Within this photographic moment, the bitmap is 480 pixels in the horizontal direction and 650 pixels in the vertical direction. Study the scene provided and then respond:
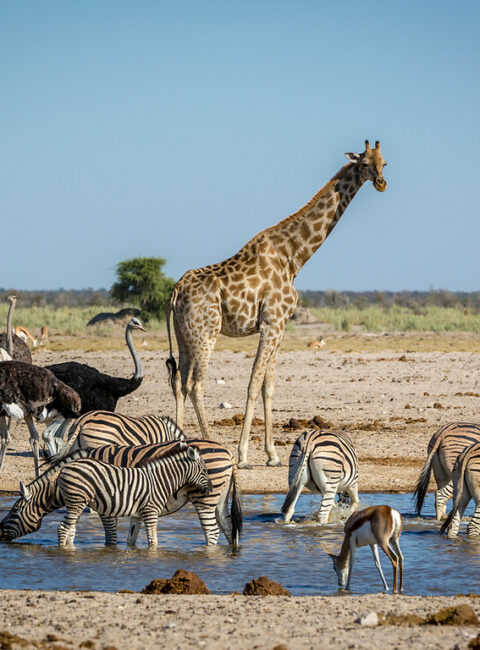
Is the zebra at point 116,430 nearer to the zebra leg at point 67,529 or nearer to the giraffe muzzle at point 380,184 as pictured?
the zebra leg at point 67,529

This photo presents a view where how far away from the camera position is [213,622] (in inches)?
231

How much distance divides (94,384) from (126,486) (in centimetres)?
392

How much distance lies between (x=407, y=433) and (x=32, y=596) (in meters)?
8.44

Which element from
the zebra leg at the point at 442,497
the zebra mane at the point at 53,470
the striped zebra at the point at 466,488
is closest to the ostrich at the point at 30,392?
the zebra mane at the point at 53,470

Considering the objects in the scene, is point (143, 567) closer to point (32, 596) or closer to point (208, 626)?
point (32, 596)

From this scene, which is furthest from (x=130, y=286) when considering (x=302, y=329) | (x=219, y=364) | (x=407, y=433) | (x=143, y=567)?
(x=143, y=567)

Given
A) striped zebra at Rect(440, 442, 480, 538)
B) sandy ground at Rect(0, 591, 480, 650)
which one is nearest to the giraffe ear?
striped zebra at Rect(440, 442, 480, 538)

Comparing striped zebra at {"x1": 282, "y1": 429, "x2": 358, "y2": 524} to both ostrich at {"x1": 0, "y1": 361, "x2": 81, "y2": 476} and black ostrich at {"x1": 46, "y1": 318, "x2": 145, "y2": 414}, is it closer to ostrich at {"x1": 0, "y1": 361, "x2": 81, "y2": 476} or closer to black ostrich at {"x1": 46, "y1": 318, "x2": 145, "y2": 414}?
ostrich at {"x1": 0, "y1": 361, "x2": 81, "y2": 476}

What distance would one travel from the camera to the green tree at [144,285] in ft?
121

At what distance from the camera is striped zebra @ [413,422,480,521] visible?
9.37 m

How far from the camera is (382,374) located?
19828 millimetres

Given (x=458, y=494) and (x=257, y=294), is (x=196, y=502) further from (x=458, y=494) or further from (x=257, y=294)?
(x=257, y=294)

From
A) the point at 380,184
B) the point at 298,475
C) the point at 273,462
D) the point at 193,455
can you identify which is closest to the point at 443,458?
the point at 298,475

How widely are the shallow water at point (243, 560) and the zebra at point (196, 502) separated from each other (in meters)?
0.14
